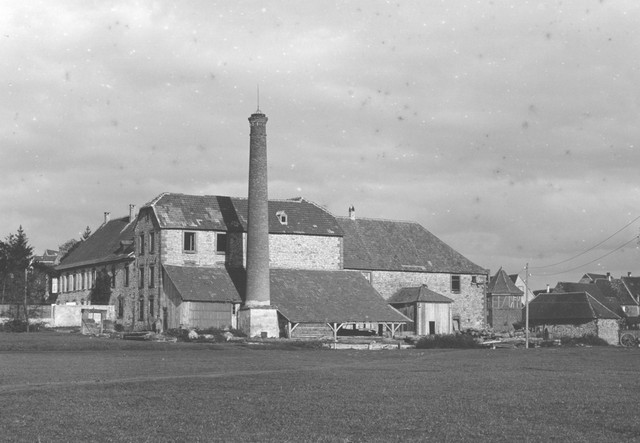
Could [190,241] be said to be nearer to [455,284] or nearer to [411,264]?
[411,264]

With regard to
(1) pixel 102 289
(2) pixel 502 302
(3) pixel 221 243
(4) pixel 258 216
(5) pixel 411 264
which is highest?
(4) pixel 258 216

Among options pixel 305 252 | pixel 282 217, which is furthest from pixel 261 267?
pixel 282 217

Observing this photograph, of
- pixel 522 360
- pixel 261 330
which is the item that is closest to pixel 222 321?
pixel 261 330

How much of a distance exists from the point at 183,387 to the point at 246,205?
50459mm

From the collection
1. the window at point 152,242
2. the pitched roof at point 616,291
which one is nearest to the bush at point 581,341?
the window at point 152,242

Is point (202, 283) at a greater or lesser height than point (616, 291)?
lesser

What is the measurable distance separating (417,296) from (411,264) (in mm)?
5149

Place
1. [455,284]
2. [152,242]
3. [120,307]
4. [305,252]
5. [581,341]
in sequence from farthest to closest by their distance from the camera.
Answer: [455,284] < [305,252] < [120,307] < [581,341] < [152,242]

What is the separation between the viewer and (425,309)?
74.3 m

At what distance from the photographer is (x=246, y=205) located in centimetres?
7419

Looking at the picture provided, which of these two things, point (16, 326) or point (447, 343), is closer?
point (447, 343)

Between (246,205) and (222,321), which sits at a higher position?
(246,205)

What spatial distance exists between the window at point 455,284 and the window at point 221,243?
20901 millimetres

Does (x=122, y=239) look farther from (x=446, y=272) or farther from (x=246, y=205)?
(x=446, y=272)
